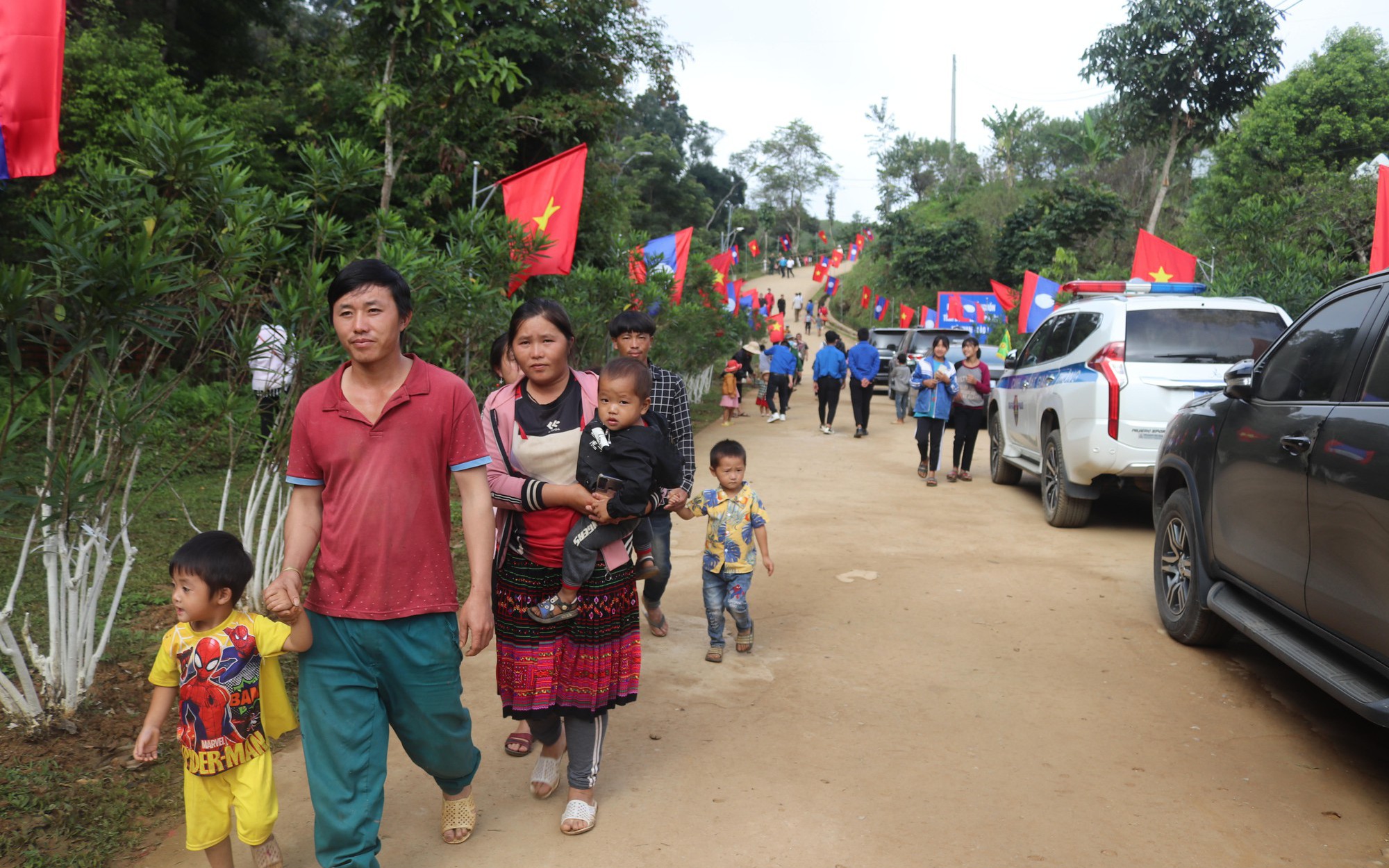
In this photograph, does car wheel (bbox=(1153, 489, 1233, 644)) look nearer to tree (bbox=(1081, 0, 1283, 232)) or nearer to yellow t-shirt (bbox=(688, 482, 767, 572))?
yellow t-shirt (bbox=(688, 482, 767, 572))

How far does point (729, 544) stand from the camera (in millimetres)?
5129

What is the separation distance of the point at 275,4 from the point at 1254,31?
75.6ft

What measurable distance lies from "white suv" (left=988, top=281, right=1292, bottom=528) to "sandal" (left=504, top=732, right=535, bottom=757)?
210 inches

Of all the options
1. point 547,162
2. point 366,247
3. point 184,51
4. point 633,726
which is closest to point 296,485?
point 633,726

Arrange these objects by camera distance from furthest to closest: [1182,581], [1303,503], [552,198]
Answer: [552,198] → [1182,581] → [1303,503]

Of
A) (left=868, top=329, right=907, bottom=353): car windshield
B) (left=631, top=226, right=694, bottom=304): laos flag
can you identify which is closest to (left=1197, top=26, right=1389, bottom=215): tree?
(left=868, top=329, right=907, bottom=353): car windshield

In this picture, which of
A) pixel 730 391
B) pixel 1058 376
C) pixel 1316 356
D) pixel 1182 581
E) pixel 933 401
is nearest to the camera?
pixel 1316 356

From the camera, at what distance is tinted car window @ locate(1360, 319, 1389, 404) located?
3.63 metres

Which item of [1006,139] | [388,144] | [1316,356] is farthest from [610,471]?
[1006,139]

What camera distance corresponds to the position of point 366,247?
22.0ft

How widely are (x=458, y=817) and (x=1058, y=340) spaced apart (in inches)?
290

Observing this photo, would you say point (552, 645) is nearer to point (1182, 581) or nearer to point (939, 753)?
point (939, 753)

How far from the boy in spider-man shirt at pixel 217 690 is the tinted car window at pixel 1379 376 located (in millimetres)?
3629

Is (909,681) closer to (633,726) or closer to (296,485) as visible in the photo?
(633,726)
